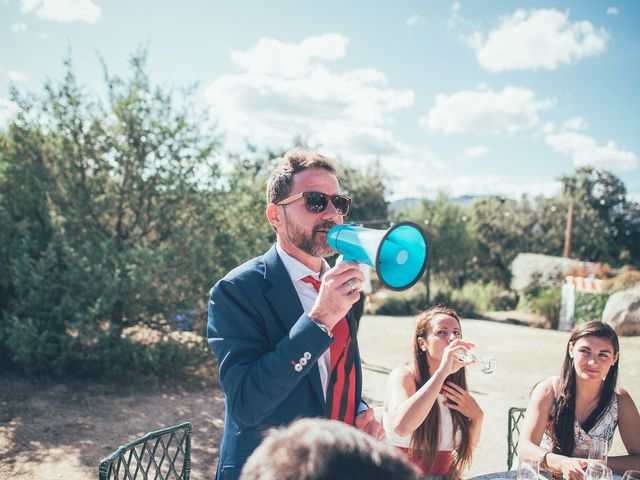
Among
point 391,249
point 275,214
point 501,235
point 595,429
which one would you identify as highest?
point 501,235

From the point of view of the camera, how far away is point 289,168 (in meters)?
1.96

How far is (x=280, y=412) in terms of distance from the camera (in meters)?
1.75

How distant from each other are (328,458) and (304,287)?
1.11 meters

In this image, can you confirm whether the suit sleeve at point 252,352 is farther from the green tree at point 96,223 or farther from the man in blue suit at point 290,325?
the green tree at point 96,223

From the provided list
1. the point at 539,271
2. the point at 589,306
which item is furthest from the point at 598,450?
the point at 539,271

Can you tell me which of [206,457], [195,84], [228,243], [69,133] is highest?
[195,84]

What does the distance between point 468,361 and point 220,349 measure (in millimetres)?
1443

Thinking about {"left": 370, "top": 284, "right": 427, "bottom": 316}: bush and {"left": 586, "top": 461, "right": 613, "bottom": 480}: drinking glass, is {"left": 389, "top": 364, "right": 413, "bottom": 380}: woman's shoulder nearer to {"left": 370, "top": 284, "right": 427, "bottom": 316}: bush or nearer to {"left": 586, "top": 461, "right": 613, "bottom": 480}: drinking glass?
{"left": 586, "top": 461, "right": 613, "bottom": 480}: drinking glass

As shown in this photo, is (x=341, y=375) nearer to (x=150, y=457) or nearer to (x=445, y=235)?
(x=150, y=457)

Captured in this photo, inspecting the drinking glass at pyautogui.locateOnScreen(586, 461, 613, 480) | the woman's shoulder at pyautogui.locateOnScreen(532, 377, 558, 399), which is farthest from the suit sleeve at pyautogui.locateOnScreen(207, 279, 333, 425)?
the woman's shoulder at pyautogui.locateOnScreen(532, 377, 558, 399)

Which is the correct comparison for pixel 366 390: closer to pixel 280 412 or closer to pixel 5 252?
pixel 5 252

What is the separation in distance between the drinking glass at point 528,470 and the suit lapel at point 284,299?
1245 mm

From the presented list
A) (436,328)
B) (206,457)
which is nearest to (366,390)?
(206,457)

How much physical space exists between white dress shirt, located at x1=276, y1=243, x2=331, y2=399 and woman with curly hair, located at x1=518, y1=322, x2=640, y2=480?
1.97 m
